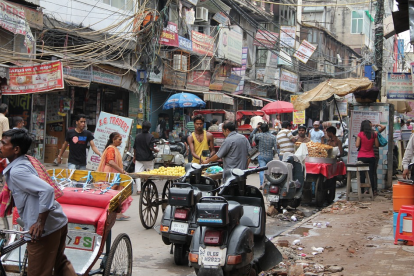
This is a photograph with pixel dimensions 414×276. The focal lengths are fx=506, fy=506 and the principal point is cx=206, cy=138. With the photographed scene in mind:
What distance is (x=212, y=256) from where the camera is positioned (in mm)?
5016

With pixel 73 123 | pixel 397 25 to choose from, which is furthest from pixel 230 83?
pixel 397 25

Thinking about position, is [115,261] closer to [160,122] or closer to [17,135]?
[17,135]

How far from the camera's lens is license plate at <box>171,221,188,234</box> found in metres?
6.29

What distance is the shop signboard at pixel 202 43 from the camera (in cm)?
2444

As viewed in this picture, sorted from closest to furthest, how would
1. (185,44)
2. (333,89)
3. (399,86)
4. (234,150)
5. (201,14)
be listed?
1. (234,150)
2. (333,89)
3. (399,86)
4. (185,44)
5. (201,14)

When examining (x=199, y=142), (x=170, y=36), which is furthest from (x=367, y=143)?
(x=170, y=36)

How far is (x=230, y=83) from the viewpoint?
1147 inches

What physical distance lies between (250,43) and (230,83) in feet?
23.8

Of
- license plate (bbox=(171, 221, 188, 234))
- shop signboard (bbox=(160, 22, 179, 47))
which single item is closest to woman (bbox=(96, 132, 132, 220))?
license plate (bbox=(171, 221, 188, 234))

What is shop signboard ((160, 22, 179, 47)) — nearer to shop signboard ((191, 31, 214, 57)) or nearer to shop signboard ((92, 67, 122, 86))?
shop signboard ((191, 31, 214, 57))

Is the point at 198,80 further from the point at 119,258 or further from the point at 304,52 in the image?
the point at 119,258

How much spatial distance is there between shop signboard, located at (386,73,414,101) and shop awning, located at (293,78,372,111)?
165 centimetres

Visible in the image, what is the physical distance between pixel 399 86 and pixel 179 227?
34.4 ft

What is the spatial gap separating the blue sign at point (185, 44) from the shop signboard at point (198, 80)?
1.55m
